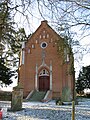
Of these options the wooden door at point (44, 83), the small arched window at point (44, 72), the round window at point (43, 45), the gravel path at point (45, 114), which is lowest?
the gravel path at point (45, 114)

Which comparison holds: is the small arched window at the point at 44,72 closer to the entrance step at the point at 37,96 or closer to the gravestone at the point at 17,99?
the entrance step at the point at 37,96

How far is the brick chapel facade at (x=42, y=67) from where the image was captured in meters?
34.9

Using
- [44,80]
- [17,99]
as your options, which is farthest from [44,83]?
[17,99]

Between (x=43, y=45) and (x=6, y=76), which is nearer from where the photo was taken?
(x=43, y=45)

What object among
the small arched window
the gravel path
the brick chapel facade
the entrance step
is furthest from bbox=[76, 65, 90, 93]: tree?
the gravel path

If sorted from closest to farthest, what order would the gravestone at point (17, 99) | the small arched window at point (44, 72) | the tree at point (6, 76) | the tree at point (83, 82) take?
the gravestone at point (17, 99)
the small arched window at point (44, 72)
the tree at point (6, 76)
the tree at point (83, 82)

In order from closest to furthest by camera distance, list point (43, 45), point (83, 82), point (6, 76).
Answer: point (43, 45) → point (6, 76) → point (83, 82)

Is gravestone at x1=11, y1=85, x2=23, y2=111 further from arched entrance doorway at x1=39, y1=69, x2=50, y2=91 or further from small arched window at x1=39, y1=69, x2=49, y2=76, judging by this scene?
small arched window at x1=39, y1=69, x2=49, y2=76

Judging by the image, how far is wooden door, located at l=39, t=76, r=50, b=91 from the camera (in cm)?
3597

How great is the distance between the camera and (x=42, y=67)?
36.4 meters

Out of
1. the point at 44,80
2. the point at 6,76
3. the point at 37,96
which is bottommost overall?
the point at 37,96

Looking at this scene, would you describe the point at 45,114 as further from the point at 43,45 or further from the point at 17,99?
the point at 43,45

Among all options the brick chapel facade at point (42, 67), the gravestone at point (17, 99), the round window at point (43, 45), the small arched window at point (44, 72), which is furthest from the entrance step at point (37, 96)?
the gravestone at point (17, 99)

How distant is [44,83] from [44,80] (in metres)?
0.47
